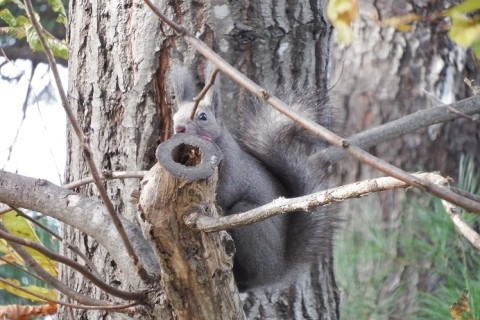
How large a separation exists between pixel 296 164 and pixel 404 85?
1.74m

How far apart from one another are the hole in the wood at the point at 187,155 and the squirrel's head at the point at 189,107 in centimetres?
38

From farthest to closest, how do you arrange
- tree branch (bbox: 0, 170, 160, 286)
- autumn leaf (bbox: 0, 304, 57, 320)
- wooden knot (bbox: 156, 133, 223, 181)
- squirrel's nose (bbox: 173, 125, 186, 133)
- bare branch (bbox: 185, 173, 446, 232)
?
autumn leaf (bbox: 0, 304, 57, 320)
squirrel's nose (bbox: 173, 125, 186, 133)
tree branch (bbox: 0, 170, 160, 286)
wooden knot (bbox: 156, 133, 223, 181)
bare branch (bbox: 185, 173, 446, 232)

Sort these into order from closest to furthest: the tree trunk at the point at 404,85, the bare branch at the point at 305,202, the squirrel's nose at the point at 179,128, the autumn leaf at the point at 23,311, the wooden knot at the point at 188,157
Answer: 1. the bare branch at the point at 305,202
2. the wooden knot at the point at 188,157
3. the squirrel's nose at the point at 179,128
4. the autumn leaf at the point at 23,311
5. the tree trunk at the point at 404,85

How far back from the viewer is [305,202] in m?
0.90

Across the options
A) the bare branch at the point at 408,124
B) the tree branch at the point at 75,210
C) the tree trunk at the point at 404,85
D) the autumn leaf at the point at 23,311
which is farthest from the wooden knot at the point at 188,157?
the tree trunk at the point at 404,85

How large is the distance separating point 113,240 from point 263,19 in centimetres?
65

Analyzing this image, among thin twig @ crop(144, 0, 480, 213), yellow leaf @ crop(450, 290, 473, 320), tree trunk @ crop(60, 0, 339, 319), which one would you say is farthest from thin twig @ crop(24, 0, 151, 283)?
yellow leaf @ crop(450, 290, 473, 320)

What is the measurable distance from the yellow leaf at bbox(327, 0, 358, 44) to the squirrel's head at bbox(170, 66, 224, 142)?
0.31 metres

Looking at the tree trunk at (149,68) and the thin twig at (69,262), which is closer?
the thin twig at (69,262)

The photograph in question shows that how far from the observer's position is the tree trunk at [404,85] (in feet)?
10.8

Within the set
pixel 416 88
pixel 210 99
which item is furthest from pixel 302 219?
pixel 416 88

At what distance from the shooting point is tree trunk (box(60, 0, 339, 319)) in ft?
5.22

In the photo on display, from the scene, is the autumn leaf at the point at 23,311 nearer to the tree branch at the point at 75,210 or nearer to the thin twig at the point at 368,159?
the tree branch at the point at 75,210

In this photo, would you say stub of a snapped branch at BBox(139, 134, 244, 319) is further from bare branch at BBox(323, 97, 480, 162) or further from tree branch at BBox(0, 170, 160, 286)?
bare branch at BBox(323, 97, 480, 162)
